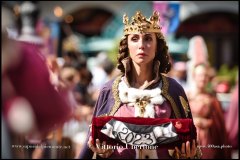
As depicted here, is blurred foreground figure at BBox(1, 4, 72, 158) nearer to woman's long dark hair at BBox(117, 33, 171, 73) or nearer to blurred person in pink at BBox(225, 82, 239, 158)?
woman's long dark hair at BBox(117, 33, 171, 73)

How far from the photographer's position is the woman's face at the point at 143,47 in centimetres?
369

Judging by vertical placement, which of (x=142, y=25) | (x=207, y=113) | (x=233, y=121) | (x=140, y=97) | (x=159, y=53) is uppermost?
(x=142, y=25)

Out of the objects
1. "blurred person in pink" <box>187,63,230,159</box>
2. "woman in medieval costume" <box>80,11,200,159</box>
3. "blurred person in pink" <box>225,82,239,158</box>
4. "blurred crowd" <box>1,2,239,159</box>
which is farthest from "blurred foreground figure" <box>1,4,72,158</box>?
"blurred person in pink" <box>225,82,239,158</box>

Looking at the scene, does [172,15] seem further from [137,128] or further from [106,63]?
[106,63]

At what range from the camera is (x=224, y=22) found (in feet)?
53.0

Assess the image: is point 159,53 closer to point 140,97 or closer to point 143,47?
point 143,47

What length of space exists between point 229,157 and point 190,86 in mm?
668

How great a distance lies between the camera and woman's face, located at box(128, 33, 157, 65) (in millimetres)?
3688

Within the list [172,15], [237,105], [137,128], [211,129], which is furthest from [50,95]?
[237,105]

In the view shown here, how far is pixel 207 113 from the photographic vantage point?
580 cm

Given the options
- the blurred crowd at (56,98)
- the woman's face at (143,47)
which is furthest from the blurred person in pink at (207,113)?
the woman's face at (143,47)

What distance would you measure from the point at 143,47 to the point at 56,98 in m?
1.46

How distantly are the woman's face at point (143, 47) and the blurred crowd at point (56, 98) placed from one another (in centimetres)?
38

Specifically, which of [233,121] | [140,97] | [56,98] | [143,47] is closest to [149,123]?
[140,97]
